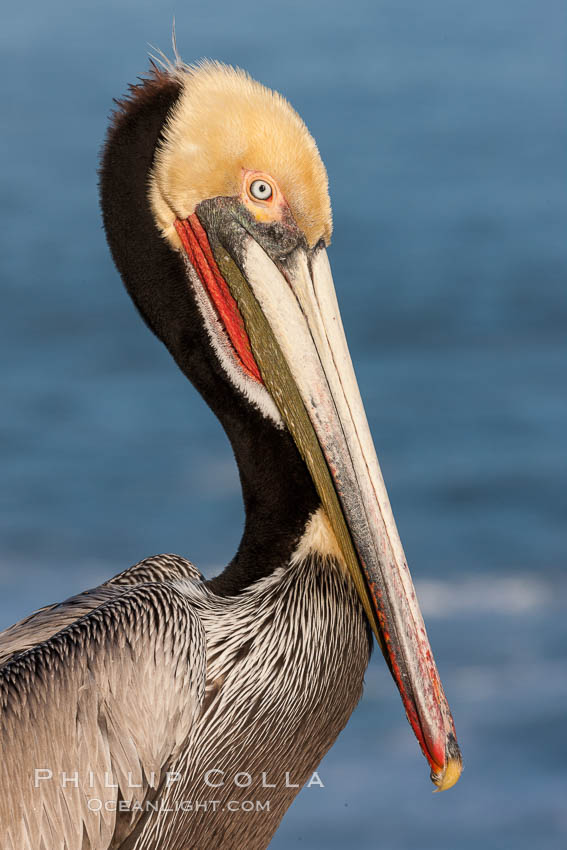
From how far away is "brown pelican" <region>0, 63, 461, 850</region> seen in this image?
411cm

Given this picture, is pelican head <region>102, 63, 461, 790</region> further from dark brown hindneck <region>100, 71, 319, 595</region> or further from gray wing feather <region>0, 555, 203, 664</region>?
gray wing feather <region>0, 555, 203, 664</region>

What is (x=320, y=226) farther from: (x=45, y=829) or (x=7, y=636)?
(x=45, y=829)

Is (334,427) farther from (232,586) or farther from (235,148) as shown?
(235,148)

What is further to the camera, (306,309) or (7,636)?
(7,636)

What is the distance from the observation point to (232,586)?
4422 mm

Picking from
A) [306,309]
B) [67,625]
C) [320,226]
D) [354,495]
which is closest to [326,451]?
[354,495]

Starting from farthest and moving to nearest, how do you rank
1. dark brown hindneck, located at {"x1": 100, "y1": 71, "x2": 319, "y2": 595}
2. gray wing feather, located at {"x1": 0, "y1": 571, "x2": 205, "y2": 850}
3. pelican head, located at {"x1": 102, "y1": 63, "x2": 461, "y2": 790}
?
1. dark brown hindneck, located at {"x1": 100, "y1": 71, "x2": 319, "y2": 595}
2. pelican head, located at {"x1": 102, "y1": 63, "x2": 461, "y2": 790}
3. gray wing feather, located at {"x1": 0, "y1": 571, "x2": 205, "y2": 850}

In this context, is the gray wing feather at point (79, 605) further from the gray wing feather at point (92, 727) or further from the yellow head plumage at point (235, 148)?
the yellow head plumage at point (235, 148)

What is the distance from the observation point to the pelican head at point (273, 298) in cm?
419

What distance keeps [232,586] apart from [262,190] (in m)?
1.28

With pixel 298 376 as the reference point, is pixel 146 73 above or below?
above

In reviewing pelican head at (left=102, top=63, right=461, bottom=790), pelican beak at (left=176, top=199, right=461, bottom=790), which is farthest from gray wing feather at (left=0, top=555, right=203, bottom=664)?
pelican beak at (left=176, top=199, right=461, bottom=790)

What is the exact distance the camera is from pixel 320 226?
4.30 meters

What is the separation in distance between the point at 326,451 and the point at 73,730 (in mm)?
1144
